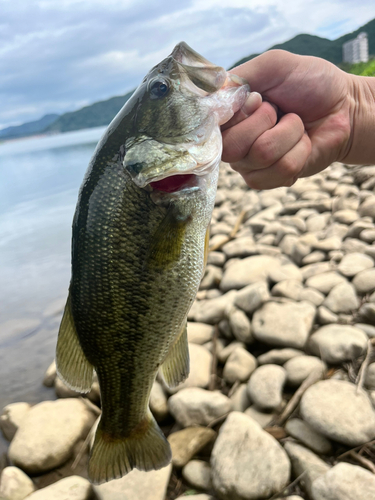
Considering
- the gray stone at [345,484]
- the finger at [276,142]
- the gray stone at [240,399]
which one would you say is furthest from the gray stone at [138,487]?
the finger at [276,142]

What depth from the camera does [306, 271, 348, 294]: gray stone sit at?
149 inches

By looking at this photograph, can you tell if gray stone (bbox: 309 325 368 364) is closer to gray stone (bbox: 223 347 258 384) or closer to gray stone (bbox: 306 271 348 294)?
gray stone (bbox: 223 347 258 384)

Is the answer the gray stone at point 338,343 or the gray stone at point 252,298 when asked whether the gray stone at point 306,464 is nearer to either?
the gray stone at point 338,343

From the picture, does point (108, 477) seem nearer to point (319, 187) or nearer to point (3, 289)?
point (319, 187)

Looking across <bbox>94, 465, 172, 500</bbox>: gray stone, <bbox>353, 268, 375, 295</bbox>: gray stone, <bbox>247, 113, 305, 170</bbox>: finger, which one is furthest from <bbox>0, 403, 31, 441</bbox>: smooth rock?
<bbox>353, 268, 375, 295</bbox>: gray stone

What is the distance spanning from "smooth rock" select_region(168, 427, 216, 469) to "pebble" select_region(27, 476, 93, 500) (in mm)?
597

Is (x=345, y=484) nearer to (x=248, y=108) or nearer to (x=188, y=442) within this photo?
(x=188, y=442)

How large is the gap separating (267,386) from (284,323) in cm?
62

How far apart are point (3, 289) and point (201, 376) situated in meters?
5.64

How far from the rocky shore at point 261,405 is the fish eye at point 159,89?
2.02 metres

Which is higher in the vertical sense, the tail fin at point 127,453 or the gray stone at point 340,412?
the tail fin at point 127,453

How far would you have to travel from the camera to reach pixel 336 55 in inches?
615

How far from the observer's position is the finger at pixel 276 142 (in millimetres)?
2221

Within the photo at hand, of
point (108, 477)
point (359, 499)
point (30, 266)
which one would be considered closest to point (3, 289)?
point (30, 266)
